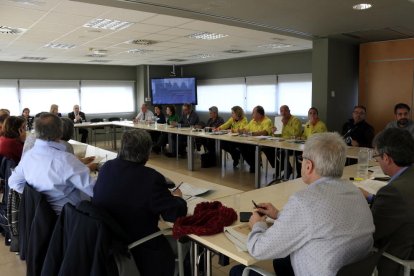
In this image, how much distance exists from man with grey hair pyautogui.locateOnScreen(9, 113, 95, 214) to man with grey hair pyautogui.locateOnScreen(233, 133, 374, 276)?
130cm

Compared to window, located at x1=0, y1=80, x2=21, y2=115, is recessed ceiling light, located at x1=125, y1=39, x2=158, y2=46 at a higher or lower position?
higher

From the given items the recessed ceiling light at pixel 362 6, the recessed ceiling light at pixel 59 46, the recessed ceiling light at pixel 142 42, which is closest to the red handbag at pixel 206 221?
the recessed ceiling light at pixel 362 6

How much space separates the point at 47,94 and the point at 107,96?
71.1 inches

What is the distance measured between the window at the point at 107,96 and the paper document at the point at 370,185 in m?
9.60

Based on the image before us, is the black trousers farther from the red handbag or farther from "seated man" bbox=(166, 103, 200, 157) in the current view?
the red handbag

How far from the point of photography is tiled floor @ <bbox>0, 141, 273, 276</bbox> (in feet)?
9.14

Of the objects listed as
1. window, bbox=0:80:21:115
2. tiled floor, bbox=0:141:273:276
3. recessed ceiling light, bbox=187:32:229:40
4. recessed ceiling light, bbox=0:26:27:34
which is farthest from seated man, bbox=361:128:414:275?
window, bbox=0:80:21:115

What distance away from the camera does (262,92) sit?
9.52 meters

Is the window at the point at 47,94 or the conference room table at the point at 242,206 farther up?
the window at the point at 47,94

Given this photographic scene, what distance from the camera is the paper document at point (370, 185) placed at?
2.41 metres

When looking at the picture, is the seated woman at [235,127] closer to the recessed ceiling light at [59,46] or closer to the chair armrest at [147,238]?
the recessed ceiling light at [59,46]

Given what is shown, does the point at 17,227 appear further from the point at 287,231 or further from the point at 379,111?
the point at 379,111

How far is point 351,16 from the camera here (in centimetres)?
455

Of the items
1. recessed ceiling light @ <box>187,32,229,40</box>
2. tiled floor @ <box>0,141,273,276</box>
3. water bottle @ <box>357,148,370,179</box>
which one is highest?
recessed ceiling light @ <box>187,32,229,40</box>
